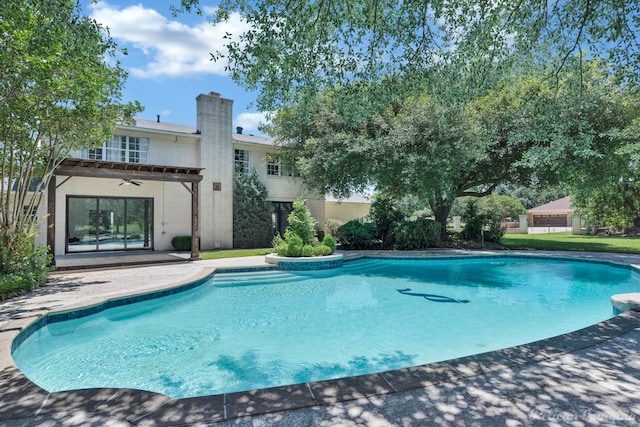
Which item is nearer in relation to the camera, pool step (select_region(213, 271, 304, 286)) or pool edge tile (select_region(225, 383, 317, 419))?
pool edge tile (select_region(225, 383, 317, 419))

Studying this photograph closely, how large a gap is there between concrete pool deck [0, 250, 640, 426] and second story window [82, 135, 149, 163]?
14.3 metres

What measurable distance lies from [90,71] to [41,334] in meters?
5.78

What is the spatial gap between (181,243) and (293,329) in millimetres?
12526

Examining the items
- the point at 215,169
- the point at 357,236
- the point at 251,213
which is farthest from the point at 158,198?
the point at 357,236

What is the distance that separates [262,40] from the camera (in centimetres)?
598

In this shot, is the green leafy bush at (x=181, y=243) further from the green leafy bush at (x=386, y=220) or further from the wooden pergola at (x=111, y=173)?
the green leafy bush at (x=386, y=220)

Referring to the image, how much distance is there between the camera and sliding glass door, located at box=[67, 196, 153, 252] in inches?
635

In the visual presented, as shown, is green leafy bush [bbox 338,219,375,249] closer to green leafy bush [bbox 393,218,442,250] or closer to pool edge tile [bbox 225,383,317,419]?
green leafy bush [bbox 393,218,442,250]

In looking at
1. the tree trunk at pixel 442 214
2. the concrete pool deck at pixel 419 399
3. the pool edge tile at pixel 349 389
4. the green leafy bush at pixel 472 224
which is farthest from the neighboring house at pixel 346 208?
the pool edge tile at pixel 349 389

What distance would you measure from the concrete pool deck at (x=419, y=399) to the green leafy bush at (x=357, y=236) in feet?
46.6

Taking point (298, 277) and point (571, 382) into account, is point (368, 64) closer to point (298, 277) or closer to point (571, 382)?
point (571, 382)

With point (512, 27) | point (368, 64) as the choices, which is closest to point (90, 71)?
point (368, 64)

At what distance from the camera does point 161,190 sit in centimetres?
1783

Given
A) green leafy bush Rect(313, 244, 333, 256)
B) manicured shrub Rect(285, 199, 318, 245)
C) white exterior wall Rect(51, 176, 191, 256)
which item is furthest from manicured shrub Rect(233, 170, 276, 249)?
green leafy bush Rect(313, 244, 333, 256)
